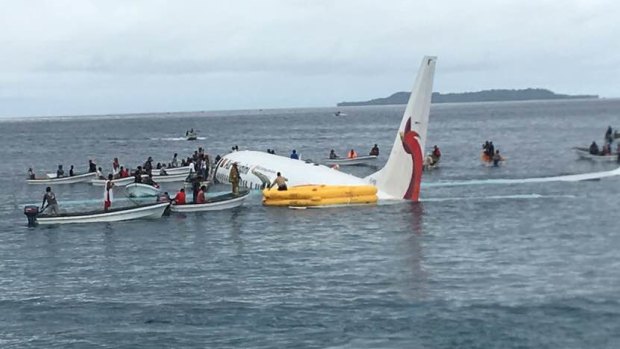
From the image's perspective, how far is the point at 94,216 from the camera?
49688 millimetres

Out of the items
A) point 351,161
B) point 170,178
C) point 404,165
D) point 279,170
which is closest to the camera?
point 404,165

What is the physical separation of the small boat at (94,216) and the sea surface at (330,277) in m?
0.55

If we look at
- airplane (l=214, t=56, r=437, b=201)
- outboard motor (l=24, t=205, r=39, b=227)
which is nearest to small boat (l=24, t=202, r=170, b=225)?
outboard motor (l=24, t=205, r=39, b=227)

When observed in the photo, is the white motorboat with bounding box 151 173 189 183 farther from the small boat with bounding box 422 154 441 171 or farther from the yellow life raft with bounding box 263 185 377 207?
the yellow life raft with bounding box 263 185 377 207

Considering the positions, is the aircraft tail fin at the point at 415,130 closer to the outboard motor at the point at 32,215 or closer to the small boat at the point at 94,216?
the small boat at the point at 94,216

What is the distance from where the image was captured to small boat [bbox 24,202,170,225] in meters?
49.6

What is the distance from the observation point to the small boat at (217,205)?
173 feet

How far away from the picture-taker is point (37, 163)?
120 meters

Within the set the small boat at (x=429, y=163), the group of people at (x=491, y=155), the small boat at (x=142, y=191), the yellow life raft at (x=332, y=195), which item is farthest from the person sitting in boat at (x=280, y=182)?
the group of people at (x=491, y=155)

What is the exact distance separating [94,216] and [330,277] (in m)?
19.9

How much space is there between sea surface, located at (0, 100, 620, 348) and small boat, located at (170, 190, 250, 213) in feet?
1.47

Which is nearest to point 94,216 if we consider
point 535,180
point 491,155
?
point 535,180

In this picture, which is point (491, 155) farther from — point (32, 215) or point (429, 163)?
point (32, 215)

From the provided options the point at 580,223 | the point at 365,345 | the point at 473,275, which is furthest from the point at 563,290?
the point at 580,223
